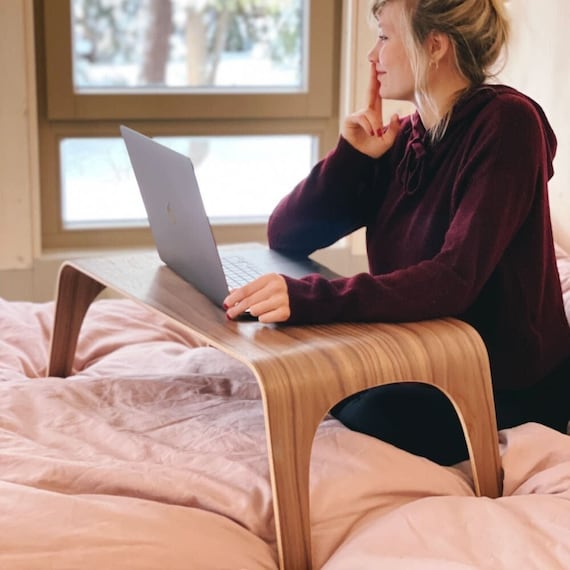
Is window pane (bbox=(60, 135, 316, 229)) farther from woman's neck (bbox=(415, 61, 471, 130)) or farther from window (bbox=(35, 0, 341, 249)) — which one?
woman's neck (bbox=(415, 61, 471, 130))

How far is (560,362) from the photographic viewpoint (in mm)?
1664

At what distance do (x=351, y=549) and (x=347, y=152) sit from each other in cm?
76

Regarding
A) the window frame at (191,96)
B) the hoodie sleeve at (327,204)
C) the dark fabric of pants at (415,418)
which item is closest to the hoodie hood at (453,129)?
the hoodie sleeve at (327,204)

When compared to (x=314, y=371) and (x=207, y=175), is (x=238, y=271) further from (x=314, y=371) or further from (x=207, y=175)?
(x=207, y=175)

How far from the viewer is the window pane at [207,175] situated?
2859 millimetres

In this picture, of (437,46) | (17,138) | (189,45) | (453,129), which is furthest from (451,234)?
(189,45)

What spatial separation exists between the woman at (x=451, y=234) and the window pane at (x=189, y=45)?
118 centimetres

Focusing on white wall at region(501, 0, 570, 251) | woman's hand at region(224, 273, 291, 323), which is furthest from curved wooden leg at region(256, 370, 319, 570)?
white wall at region(501, 0, 570, 251)

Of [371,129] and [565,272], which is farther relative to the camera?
[565,272]

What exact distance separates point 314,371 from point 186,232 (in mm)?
358

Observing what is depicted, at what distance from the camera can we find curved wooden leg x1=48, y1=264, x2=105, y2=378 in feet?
6.29

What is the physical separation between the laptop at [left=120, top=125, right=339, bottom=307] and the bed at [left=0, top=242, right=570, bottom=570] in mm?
197

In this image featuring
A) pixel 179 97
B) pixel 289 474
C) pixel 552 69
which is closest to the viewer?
pixel 289 474

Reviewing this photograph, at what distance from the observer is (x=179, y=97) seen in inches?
111
